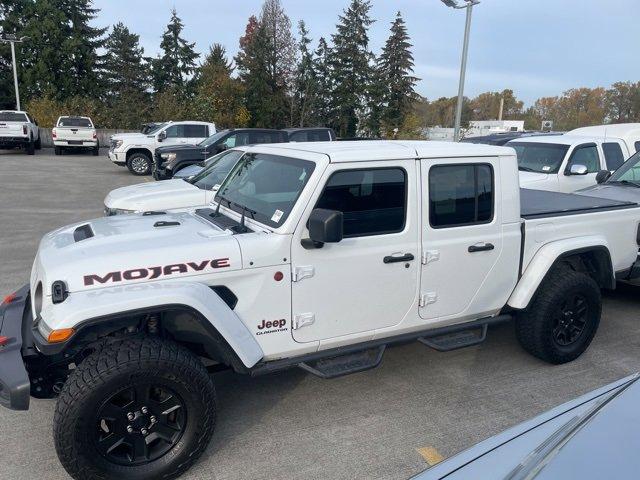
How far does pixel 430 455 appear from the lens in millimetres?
3307

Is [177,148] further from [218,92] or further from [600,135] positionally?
[218,92]

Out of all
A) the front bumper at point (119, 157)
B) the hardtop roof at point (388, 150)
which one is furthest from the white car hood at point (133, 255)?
the front bumper at point (119, 157)

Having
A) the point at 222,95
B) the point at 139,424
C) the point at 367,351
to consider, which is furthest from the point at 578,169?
the point at 222,95

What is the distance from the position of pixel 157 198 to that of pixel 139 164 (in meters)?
11.9

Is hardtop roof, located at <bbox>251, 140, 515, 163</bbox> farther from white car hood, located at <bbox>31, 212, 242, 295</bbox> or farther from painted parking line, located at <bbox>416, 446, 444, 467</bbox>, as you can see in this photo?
painted parking line, located at <bbox>416, 446, 444, 467</bbox>

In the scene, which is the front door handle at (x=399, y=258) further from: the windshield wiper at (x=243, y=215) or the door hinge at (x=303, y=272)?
the windshield wiper at (x=243, y=215)

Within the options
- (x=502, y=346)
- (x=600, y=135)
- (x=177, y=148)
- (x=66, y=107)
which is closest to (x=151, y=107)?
(x=66, y=107)

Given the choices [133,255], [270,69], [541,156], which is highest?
[270,69]

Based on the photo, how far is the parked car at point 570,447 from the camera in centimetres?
164

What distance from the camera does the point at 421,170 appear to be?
3.75 meters

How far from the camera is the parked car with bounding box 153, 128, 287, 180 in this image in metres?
12.6

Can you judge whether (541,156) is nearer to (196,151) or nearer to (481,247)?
(481,247)

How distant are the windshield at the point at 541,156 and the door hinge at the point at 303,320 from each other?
271 inches

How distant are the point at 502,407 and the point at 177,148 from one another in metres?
11.0
